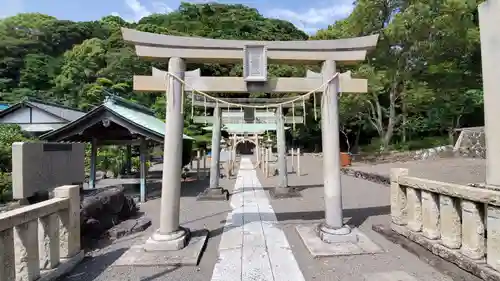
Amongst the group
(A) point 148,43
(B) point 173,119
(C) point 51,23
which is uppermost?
(C) point 51,23

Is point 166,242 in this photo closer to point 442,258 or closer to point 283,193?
point 442,258

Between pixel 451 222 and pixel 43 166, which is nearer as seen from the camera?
pixel 451 222

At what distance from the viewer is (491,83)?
12.7 feet

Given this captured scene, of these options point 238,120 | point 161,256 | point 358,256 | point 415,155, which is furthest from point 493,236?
point 415,155

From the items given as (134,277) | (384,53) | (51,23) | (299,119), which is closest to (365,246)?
(134,277)

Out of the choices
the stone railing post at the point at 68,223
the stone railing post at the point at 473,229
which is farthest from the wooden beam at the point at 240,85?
the stone railing post at the point at 473,229

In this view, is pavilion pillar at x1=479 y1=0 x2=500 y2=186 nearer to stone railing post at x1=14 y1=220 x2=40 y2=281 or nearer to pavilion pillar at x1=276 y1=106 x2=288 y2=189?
stone railing post at x1=14 y1=220 x2=40 y2=281

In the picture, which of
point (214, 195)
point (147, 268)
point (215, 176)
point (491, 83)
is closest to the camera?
point (491, 83)

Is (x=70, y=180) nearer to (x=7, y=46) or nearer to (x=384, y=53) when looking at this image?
(x=384, y=53)

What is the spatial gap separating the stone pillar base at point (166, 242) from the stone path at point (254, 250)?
66 centimetres

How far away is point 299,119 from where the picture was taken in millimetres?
12242

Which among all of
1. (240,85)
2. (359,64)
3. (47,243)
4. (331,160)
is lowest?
(47,243)

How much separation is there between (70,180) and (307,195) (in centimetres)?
682

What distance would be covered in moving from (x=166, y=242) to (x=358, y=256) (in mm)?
→ 2885
